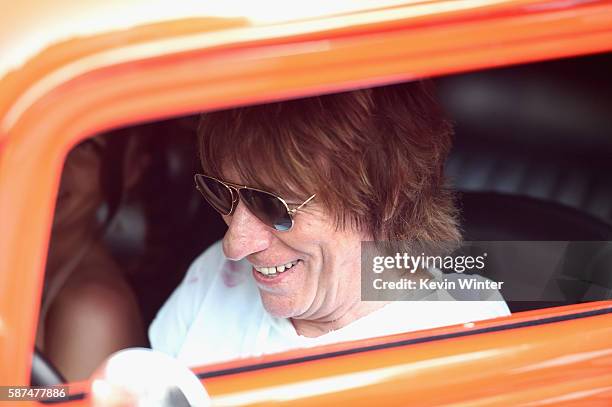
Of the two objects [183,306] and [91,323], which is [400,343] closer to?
[183,306]

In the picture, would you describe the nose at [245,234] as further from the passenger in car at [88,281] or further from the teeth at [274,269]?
the passenger in car at [88,281]

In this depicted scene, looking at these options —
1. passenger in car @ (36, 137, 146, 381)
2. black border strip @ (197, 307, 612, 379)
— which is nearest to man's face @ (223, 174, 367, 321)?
black border strip @ (197, 307, 612, 379)

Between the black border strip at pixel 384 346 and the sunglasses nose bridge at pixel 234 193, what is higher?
the sunglasses nose bridge at pixel 234 193

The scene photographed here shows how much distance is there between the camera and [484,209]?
259 centimetres

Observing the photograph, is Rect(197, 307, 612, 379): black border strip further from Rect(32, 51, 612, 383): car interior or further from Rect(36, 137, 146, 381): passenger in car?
Rect(32, 51, 612, 383): car interior

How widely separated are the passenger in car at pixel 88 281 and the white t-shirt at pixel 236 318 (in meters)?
0.12

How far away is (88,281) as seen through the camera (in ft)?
8.04

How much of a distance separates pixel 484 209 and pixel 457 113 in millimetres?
358

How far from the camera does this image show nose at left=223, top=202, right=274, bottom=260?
1758 mm

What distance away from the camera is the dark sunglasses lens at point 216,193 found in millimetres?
1779

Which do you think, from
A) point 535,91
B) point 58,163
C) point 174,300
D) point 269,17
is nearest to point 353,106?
point 269,17

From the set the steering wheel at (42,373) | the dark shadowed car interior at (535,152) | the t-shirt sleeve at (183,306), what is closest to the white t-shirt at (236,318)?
the t-shirt sleeve at (183,306)

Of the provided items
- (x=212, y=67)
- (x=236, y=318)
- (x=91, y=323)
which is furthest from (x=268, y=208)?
(x=91, y=323)

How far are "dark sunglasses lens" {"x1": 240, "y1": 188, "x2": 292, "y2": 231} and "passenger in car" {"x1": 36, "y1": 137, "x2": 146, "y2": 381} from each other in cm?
54
